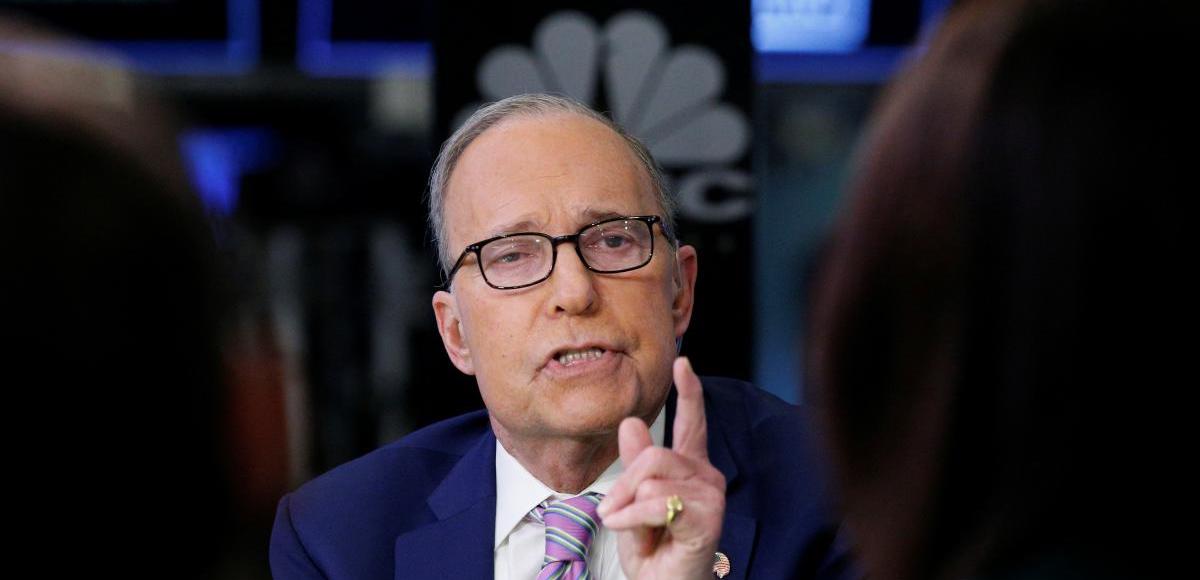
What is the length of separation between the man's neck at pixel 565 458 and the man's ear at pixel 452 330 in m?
0.15

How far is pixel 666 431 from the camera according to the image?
220 cm

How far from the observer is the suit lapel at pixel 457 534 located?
206 centimetres

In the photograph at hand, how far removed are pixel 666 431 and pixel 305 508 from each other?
2.00ft

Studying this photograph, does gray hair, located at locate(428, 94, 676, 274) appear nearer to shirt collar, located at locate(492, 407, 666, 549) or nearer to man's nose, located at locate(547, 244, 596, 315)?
man's nose, located at locate(547, 244, 596, 315)

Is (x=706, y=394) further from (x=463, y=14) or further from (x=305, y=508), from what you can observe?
(x=463, y=14)

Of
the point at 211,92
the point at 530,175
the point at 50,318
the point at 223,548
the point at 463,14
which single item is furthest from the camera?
the point at 211,92

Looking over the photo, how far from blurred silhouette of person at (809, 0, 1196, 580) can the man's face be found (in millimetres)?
1011

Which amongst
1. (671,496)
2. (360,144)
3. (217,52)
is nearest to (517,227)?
(671,496)

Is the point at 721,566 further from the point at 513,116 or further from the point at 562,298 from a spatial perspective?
the point at 513,116

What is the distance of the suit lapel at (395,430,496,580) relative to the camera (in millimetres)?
2064

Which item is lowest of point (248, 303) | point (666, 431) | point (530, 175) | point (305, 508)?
point (305, 508)

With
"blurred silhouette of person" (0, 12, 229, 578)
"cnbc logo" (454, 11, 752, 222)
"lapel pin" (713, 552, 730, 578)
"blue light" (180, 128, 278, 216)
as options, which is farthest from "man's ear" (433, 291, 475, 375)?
"blue light" (180, 128, 278, 216)

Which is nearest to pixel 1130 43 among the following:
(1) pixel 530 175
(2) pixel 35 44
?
(2) pixel 35 44

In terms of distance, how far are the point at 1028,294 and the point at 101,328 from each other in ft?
1.92
